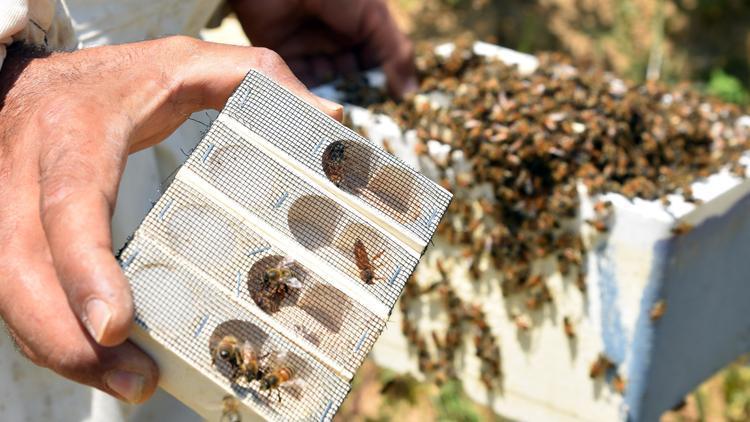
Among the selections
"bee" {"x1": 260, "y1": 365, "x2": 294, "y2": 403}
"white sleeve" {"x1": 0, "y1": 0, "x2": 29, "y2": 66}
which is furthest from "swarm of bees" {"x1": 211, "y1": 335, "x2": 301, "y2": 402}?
"white sleeve" {"x1": 0, "y1": 0, "x2": 29, "y2": 66}

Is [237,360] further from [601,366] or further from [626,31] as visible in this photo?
[626,31]

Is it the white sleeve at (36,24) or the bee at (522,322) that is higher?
the bee at (522,322)

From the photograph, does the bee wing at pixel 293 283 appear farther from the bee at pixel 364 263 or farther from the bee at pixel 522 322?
the bee at pixel 522 322

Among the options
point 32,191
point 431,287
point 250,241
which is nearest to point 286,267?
point 250,241

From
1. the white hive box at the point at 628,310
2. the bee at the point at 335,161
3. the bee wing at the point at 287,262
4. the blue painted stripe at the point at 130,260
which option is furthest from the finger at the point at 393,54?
the blue painted stripe at the point at 130,260

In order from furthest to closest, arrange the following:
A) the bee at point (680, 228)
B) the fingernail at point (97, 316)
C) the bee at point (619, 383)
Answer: the bee at point (619, 383)
the bee at point (680, 228)
the fingernail at point (97, 316)
